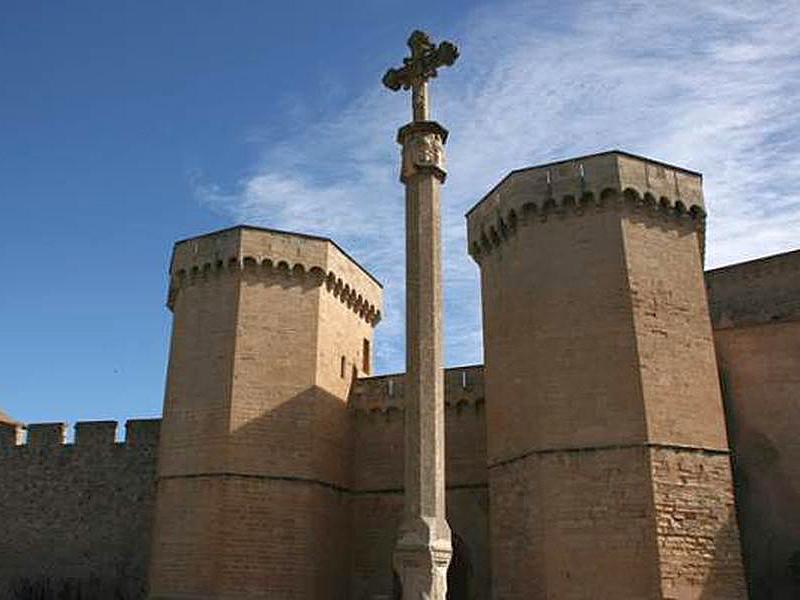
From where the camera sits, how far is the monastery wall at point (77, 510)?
1888cm

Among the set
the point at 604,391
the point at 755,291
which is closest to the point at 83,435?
the point at 604,391

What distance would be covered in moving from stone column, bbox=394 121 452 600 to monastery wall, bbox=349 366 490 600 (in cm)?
858

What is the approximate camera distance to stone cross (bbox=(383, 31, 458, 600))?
7.65m

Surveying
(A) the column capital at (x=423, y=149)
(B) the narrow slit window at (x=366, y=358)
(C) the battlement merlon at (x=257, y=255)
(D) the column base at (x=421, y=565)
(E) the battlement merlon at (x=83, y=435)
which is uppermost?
(C) the battlement merlon at (x=257, y=255)

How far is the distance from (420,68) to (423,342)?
10.9 feet

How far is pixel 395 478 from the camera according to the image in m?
17.5

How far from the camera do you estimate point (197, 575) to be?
1498cm

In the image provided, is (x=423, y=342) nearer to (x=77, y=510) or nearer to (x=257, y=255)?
(x=257, y=255)

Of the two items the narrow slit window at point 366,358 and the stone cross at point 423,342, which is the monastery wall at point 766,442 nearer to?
the narrow slit window at point 366,358

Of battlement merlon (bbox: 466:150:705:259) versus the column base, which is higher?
battlement merlon (bbox: 466:150:705:259)

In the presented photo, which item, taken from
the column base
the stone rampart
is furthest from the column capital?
the stone rampart

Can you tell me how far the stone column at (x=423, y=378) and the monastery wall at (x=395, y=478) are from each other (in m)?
8.58

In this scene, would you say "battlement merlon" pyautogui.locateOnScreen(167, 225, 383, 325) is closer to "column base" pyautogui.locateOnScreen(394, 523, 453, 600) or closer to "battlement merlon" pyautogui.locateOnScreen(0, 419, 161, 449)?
"battlement merlon" pyautogui.locateOnScreen(0, 419, 161, 449)

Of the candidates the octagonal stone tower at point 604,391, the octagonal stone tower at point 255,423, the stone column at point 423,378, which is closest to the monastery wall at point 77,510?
the octagonal stone tower at point 255,423
